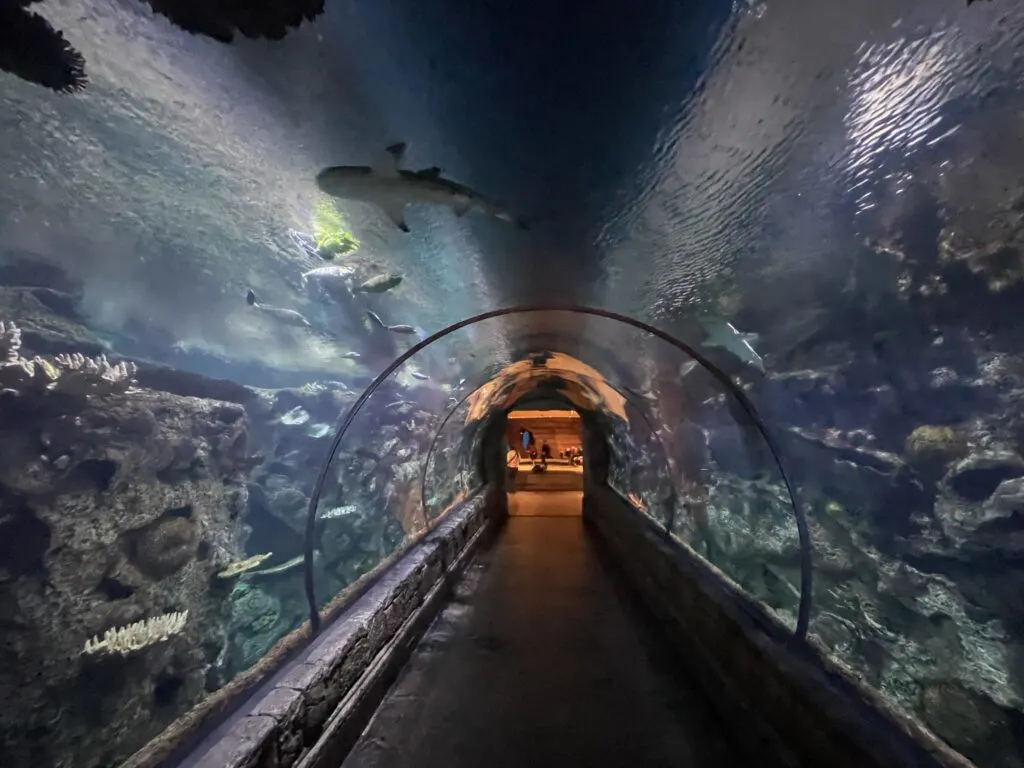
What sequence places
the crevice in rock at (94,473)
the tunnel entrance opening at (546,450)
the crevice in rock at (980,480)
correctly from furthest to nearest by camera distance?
the tunnel entrance opening at (546,450) < the crevice in rock at (980,480) < the crevice in rock at (94,473)

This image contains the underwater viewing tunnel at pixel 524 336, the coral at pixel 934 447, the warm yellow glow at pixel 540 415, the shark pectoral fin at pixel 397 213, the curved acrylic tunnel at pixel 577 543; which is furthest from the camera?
the warm yellow glow at pixel 540 415

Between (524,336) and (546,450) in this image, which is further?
(546,450)

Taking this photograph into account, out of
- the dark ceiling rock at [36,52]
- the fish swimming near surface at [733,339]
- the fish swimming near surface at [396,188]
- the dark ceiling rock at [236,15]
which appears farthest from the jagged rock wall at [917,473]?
the dark ceiling rock at [36,52]

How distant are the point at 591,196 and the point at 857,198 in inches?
58.9

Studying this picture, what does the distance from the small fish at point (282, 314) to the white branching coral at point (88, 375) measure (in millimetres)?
1539

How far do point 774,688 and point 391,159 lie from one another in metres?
4.27

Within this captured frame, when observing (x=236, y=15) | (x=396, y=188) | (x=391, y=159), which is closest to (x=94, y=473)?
(x=396, y=188)

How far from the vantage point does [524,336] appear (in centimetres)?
727

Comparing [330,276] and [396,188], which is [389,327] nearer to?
[330,276]

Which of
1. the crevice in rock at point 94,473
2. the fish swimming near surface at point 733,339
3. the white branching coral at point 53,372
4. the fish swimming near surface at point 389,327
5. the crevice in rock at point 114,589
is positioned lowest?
the crevice in rock at point 114,589

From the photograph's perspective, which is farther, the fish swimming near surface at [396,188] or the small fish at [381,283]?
the small fish at [381,283]

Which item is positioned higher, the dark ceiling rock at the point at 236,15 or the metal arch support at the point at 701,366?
the dark ceiling rock at the point at 236,15

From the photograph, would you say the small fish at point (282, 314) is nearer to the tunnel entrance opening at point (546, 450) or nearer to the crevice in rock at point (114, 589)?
the crevice in rock at point (114, 589)

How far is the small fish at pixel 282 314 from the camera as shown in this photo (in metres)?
6.05
